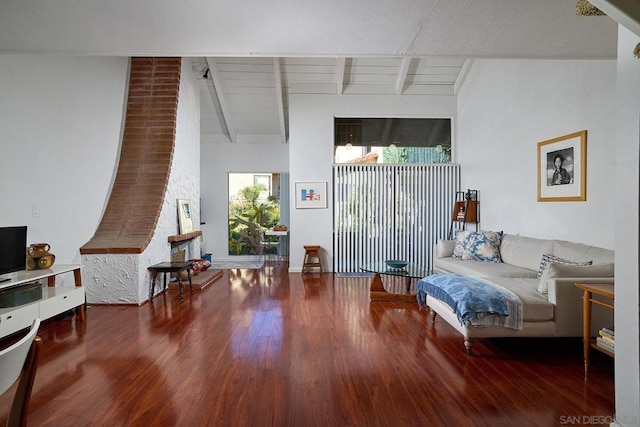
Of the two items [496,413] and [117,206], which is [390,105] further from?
[496,413]

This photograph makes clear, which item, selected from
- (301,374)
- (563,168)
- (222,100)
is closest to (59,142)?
(222,100)

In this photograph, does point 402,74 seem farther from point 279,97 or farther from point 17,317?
point 17,317

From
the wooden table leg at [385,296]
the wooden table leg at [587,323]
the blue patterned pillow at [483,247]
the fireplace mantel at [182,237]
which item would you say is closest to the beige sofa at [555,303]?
the wooden table leg at [587,323]

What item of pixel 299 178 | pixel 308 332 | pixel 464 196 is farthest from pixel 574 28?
pixel 299 178

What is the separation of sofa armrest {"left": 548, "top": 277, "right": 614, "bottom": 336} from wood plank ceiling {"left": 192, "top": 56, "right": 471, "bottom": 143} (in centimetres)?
448

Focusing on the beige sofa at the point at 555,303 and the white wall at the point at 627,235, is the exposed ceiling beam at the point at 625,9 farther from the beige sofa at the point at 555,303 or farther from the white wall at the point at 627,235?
the beige sofa at the point at 555,303

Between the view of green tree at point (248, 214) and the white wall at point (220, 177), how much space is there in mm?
184

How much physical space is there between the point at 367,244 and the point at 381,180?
1281mm

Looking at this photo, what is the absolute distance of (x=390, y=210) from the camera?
6.71m

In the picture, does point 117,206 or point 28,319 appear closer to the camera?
point 28,319

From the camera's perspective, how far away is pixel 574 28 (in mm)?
2256

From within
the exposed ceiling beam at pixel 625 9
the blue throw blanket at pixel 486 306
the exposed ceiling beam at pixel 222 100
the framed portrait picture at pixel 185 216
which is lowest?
the blue throw blanket at pixel 486 306

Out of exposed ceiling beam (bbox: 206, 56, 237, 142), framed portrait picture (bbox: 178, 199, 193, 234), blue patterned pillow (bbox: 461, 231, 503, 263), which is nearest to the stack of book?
blue patterned pillow (bbox: 461, 231, 503, 263)

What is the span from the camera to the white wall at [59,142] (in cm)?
333
